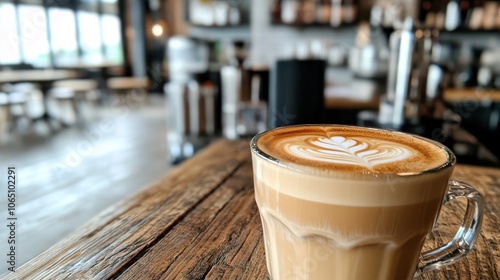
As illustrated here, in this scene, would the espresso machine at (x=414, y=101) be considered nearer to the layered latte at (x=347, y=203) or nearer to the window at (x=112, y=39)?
the layered latte at (x=347, y=203)

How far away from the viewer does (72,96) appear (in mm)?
7082

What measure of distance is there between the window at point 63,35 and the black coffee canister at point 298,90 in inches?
403

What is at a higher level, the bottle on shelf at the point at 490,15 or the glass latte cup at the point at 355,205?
the bottle on shelf at the point at 490,15

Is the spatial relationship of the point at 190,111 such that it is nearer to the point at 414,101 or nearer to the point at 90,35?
the point at 414,101

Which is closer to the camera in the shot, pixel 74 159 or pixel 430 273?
pixel 430 273

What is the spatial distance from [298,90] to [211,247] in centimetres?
88

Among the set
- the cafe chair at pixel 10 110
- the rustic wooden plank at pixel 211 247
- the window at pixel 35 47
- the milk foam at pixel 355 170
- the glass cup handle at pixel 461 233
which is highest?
the window at pixel 35 47

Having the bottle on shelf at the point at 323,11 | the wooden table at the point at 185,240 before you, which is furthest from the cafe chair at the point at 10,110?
the wooden table at the point at 185,240

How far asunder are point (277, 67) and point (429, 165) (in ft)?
3.39

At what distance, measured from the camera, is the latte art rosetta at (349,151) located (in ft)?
1.57

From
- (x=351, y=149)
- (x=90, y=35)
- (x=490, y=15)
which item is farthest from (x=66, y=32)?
(x=351, y=149)

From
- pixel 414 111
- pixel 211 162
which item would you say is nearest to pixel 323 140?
pixel 211 162

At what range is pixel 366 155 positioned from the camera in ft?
1.64

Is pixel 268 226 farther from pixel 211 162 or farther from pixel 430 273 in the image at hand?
pixel 211 162
